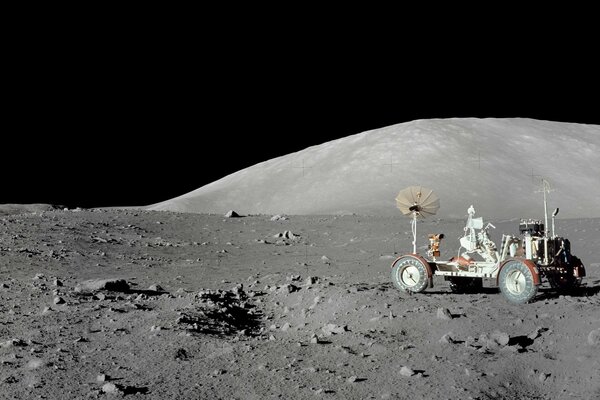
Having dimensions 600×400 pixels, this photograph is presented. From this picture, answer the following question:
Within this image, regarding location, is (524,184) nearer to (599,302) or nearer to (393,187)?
(393,187)

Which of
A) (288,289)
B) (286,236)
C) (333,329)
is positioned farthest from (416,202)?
(286,236)

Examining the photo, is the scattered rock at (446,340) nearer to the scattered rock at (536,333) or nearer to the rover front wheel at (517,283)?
the scattered rock at (536,333)

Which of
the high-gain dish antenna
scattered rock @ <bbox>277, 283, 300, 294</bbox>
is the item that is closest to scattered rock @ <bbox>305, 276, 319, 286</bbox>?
scattered rock @ <bbox>277, 283, 300, 294</bbox>

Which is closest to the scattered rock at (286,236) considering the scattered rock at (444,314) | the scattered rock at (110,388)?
the scattered rock at (444,314)

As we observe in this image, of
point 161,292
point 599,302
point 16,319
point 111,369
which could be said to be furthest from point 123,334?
point 599,302

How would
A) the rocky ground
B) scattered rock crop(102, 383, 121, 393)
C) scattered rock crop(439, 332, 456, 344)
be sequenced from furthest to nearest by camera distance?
scattered rock crop(439, 332, 456, 344)
the rocky ground
scattered rock crop(102, 383, 121, 393)

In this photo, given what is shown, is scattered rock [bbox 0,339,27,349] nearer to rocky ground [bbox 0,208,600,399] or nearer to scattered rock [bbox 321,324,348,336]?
rocky ground [bbox 0,208,600,399]

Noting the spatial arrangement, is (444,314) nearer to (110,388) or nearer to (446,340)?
(446,340)
